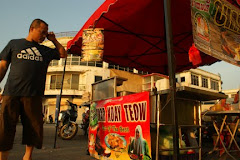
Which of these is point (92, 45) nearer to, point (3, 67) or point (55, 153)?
→ point (3, 67)

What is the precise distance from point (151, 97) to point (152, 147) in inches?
30.1

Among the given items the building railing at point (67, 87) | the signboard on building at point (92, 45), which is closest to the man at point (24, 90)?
the signboard on building at point (92, 45)

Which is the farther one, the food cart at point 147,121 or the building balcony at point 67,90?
the building balcony at point 67,90

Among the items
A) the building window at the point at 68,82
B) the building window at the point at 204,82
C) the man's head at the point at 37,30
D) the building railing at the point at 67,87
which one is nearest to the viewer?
the man's head at the point at 37,30

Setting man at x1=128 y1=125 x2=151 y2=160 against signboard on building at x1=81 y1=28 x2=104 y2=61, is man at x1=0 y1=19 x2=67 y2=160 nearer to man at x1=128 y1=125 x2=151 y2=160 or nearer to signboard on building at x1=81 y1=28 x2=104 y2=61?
signboard on building at x1=81 y1=28 x2=104 y2=61

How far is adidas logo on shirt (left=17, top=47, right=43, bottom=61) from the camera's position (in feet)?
7.78

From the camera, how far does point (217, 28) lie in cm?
327

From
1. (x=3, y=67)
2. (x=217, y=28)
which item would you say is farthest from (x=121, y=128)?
(x=217, y=28)

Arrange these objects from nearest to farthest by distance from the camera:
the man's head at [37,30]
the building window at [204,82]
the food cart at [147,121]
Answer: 1. the man's head at [37,30]
2. the food cart at [147,121]
3. the building window at [204,82]

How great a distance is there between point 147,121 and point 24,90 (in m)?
1.72

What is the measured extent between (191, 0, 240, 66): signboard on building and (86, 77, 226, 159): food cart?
70 centimetres

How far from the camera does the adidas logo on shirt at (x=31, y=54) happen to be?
237cm

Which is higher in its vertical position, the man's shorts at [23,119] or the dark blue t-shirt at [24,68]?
the dark blue t-shirt at [24,68]

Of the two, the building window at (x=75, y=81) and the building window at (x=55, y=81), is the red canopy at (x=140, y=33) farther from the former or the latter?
the building window at (x=55, y=81)
